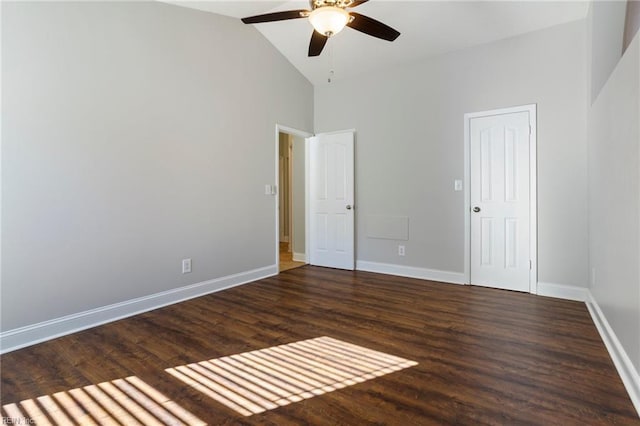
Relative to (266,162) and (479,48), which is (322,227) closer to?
(266,162)

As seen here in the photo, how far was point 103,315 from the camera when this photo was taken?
9.21 ft

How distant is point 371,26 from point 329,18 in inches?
18.7

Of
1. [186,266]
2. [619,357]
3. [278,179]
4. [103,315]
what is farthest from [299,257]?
[619,357]

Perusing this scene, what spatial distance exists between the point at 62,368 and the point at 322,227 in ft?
11.7

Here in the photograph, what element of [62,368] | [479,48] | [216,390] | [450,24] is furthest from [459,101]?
[62,368]

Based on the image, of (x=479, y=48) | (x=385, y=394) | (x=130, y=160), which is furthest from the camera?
(x=479, y=48)

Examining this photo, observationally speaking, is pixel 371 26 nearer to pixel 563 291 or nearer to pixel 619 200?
pixel 619 200

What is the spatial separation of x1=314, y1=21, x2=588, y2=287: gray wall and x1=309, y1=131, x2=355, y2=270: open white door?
16cm

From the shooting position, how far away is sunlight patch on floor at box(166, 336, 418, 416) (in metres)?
1.76

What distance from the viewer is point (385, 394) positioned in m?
1.76

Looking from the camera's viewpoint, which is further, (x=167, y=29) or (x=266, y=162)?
(x=266, y=162)

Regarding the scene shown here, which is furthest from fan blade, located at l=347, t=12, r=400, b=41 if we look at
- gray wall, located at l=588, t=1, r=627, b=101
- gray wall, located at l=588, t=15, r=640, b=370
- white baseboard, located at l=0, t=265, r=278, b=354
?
white baseboard, located at l=0, t=265, r=278, b=354

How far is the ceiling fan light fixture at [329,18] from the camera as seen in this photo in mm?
2303

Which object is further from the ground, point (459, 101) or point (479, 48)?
point (479, 48)
